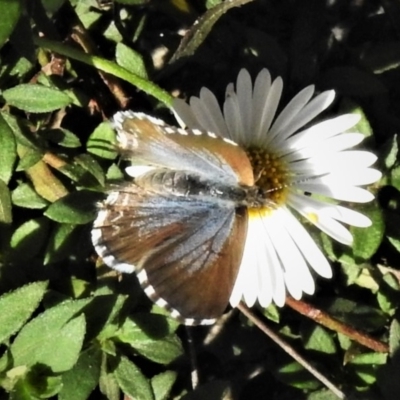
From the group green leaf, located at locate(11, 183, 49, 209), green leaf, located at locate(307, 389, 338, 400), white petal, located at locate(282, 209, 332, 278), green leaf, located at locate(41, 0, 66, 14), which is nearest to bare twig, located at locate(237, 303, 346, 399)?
green leaf, located at locate(307, 389, 338, 400)

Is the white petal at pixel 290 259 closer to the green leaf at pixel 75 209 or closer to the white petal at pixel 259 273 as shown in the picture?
the white petal at pixel 259 273

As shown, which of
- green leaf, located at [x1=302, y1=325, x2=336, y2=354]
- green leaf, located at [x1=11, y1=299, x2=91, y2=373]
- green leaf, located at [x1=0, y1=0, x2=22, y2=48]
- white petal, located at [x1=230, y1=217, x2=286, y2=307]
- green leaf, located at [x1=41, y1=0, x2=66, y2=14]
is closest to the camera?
green leaf, located at [x1=0, y1=0, x2=22, y2=48]

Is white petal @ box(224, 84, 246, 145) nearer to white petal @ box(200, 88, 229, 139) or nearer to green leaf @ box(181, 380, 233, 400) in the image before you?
white petal @ box(200, 88, 229, 139)

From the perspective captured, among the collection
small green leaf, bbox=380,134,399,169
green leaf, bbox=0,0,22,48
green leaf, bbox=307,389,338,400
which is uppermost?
green leaf, bbox=0,0,22,48

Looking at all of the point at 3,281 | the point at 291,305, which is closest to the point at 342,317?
the point at 291,305

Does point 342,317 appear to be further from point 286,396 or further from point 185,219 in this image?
point 185,219
